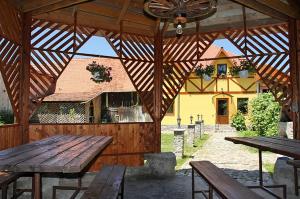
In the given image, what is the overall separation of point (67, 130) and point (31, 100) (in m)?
0.90

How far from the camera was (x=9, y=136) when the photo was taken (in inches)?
202

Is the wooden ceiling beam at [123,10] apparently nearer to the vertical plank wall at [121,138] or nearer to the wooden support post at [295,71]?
the vertical plank wall at [121,138]

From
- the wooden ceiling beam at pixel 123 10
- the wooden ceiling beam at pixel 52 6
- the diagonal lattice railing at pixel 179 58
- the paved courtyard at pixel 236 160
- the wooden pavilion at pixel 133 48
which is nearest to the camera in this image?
the wooden ceiling beam at pixel 52 6

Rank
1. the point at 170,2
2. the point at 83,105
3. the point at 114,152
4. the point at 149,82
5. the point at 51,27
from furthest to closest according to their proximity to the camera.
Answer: the point at 83,105 < the point at 149,82 < the point at 114,152 < the point at 51,27 < the point at 170,2

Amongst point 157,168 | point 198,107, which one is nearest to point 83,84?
point 198,107

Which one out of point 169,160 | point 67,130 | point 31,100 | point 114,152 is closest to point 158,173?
point 169,160

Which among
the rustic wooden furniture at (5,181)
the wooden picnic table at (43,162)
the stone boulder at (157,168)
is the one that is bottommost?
the stone boulder at (157,168)

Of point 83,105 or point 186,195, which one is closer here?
point 186,195

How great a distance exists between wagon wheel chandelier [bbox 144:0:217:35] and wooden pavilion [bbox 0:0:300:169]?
163 centimetres

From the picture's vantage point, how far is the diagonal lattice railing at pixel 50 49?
233 inches

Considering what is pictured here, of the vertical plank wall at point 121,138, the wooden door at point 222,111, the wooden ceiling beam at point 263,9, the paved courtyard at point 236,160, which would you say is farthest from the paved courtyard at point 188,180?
the wooden door at point 222,111

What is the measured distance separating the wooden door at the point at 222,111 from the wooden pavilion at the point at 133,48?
15268 millimetres

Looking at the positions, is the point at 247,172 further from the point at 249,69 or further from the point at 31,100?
the point at 31,100

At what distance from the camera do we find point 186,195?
5137mm
